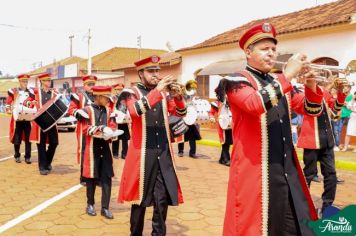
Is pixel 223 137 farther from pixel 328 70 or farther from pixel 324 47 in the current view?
pixel 324 47

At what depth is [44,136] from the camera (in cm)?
855

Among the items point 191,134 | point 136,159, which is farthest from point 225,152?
point 136,159

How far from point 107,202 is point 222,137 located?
189 inches

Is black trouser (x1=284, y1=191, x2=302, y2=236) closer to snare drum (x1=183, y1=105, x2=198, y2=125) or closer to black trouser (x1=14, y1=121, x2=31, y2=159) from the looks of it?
snare drum (x1=183, y1=105, x2=198, y2=125)

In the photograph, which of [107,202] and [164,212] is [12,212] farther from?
[164,212]

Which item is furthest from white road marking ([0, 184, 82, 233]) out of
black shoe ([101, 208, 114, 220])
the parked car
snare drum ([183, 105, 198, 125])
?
the parked car

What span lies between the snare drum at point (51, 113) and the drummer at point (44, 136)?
74 centimetres

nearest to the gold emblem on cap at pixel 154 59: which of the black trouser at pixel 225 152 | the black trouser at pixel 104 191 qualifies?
the black trouser at pixel 104 191

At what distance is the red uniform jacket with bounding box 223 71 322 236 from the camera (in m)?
2.84

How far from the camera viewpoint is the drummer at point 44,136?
336 inches

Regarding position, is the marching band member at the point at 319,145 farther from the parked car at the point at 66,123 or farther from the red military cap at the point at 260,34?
→ the parked car at the point at 66,123

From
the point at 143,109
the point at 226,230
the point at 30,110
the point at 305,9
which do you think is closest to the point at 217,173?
the point at 30,110

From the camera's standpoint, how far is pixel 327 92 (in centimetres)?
638

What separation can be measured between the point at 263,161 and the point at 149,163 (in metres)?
1.68
